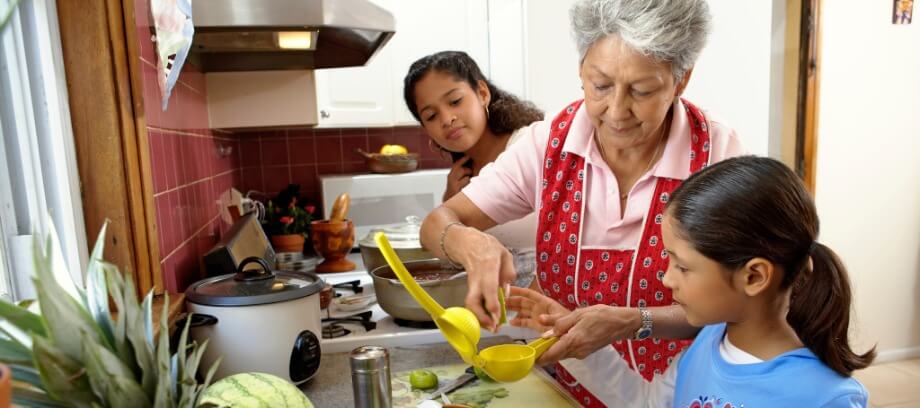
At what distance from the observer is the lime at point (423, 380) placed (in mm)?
1011

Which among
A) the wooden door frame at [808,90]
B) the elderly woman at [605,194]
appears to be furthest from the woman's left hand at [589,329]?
the wooden door frame at [808,90]

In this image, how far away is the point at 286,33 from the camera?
4.77ft

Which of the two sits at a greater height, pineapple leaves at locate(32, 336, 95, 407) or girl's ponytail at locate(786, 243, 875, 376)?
pineapple leaves at locate(32, 336, 95, 407)

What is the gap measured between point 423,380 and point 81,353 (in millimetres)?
632

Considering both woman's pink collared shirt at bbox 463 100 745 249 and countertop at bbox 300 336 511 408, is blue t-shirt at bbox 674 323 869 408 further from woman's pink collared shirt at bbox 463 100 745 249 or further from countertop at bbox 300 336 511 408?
countertop at bbox 300 336 511 408

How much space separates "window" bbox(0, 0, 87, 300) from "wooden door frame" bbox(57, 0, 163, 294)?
0.02 metres

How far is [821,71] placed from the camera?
8.87ft

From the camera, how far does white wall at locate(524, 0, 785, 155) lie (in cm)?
265

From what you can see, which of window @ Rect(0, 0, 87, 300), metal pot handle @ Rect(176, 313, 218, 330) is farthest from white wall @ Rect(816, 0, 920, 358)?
window @ Rect(0, 0, 87, 300)

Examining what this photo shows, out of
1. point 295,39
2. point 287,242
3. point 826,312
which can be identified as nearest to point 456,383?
point 826,312

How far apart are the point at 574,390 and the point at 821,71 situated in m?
2.31

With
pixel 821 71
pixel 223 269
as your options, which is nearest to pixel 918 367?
pixel 821 71

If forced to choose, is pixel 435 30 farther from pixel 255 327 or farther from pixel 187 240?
pixel 255 327

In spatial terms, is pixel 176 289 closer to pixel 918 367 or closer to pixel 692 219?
pixel 692 219
